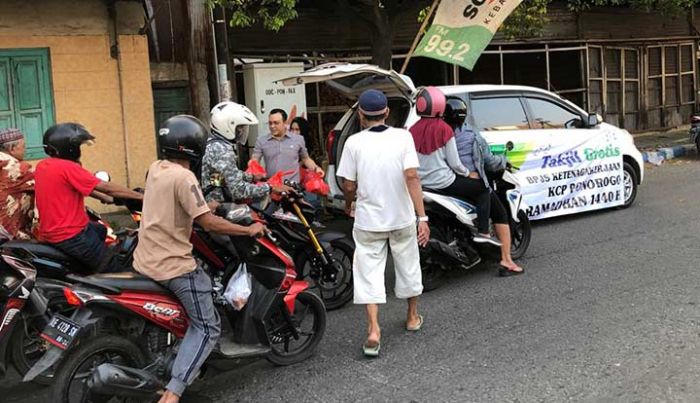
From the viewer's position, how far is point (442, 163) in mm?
5965

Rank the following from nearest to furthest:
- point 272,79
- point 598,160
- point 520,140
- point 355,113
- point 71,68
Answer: point 355,113
point 520,140
point 598,160
point 71,68
point 272,79

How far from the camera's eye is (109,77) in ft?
30.0

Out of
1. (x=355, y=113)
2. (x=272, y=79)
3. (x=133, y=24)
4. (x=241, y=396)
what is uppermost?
(x=133, y=24)

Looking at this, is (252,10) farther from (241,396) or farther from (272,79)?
(241,396)

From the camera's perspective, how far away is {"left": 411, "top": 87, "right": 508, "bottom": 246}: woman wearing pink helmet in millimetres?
5812

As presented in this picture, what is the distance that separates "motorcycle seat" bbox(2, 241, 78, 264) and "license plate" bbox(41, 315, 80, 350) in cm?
109

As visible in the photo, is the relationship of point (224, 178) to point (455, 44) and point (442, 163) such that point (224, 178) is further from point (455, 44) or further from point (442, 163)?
point (455, 44)

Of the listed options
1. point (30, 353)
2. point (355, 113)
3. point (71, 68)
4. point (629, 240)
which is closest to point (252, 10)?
point (71, 68)

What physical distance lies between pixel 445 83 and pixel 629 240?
7252 mm

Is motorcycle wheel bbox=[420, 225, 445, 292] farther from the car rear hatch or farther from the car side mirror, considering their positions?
the car side mirror

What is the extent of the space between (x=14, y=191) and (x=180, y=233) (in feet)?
5.85

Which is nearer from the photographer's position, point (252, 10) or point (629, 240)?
point (629, 240)

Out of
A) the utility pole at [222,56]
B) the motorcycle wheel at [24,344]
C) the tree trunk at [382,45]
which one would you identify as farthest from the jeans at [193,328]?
the tree trunk at [382,45]

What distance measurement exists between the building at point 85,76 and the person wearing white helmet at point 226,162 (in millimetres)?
4794
